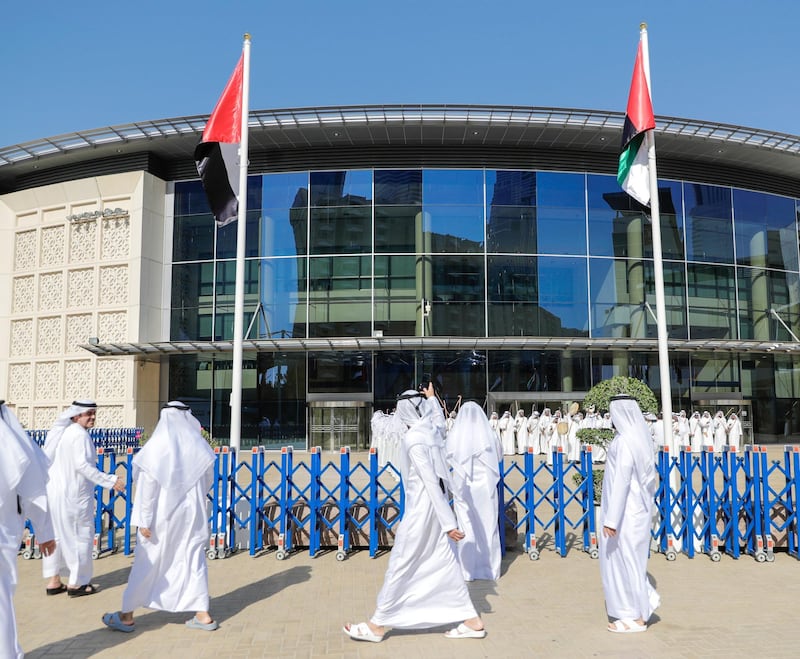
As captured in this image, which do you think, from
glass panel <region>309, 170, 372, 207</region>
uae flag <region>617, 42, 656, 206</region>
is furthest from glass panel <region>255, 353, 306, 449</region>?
uae flag <region>617, 42, 656, 206</region>

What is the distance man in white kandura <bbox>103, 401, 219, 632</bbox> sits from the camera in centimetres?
571

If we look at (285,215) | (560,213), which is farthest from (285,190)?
(560,213)

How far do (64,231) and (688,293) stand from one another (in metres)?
25.1

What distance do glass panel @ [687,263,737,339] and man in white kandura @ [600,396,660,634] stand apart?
22.4 meters

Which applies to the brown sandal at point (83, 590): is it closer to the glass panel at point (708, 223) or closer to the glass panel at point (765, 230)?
the glass panel at point (708, 223)

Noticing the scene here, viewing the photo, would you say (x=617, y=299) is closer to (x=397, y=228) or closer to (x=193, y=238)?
(x=397, y=228)

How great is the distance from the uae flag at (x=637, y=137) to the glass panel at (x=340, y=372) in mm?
15000

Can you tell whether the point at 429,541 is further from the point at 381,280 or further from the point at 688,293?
the point at 688,293

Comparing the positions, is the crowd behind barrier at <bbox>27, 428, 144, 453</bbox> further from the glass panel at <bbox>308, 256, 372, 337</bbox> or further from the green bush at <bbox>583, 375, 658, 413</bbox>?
the green bush at <bbox>583, 375, 658, 413</bbox>

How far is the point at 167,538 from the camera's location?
227 inches

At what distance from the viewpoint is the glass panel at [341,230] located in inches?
1010

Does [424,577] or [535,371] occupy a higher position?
[535,371]

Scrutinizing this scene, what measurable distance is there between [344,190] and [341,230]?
157 centimetres

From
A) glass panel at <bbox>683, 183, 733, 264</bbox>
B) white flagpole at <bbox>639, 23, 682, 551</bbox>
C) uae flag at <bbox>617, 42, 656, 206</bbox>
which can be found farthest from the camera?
glass panel at <bbox>683, 183, 733, 264</bbox>
